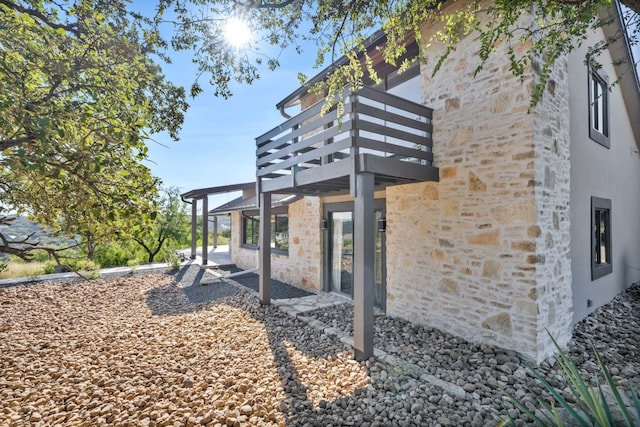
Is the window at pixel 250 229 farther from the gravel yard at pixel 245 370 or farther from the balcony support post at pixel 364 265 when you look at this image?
the balcony support post at pixel 364 265

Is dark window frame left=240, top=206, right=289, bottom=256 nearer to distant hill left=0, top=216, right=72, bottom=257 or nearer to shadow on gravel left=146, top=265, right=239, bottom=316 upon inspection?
shadow on gravel left=146, top=265, right=239, bottom=316

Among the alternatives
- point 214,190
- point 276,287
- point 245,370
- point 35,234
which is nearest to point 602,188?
point 245,370

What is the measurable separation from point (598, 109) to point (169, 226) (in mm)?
18749

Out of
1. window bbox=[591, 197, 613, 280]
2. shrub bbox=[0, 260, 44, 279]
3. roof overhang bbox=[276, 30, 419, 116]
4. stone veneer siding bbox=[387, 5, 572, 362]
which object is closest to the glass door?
stone veneer siding bbox=[387, 5, 572, 362]

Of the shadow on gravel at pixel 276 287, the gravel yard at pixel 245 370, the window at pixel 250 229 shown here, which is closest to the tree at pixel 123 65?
the gravel yard at pixel 245 370

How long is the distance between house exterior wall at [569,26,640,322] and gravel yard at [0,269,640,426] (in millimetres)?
706

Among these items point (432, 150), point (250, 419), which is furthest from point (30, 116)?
point (432, 150)

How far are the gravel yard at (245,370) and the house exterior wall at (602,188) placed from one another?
0.71 meters

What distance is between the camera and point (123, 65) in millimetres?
3715

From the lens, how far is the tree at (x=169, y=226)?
17.0 m

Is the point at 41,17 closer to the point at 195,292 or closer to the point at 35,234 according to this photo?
the point at 35,234

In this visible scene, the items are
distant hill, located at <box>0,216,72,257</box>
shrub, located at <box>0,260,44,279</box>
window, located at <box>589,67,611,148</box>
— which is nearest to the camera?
distant hill, located at <box>0,216,72,257</box>

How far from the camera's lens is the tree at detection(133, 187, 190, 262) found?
55.7ft

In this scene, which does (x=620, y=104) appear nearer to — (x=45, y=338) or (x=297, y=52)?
(x=297, y=52)
